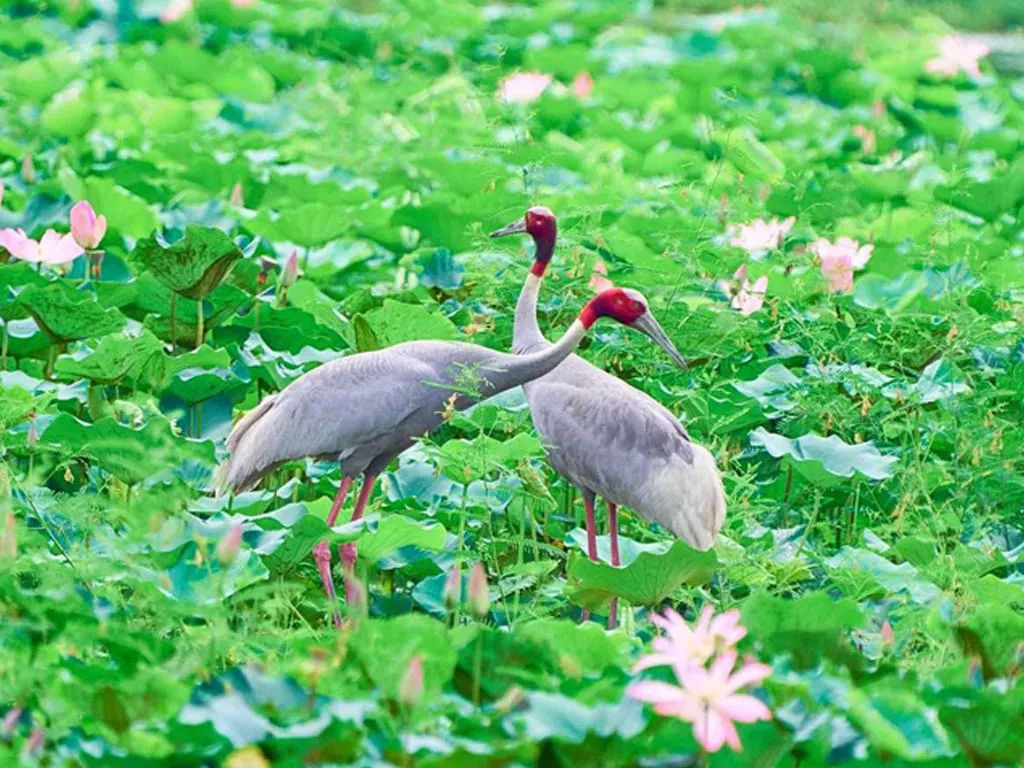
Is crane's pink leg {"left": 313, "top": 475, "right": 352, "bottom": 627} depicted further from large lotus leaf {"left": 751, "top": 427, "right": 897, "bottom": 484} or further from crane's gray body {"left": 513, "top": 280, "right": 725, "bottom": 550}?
large lotus leaf {"left": 751, "top": 427, "right": 897, "bottom": 484}

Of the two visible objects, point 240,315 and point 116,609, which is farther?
point 240,315

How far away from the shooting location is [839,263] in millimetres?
5633

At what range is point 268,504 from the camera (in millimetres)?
4602

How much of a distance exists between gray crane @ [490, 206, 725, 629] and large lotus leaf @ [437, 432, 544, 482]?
0.32 meters

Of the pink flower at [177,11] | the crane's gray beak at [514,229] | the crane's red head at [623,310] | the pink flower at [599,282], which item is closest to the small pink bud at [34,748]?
the crane's red head at [623,310]

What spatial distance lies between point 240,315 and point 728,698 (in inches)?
118

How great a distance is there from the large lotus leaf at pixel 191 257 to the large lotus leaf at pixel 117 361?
289mm

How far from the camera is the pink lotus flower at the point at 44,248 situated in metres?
5.29

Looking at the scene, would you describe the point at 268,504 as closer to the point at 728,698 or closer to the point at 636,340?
the point at 636,340

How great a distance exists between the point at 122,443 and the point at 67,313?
978 mm

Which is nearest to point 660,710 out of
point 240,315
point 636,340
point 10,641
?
point 10,641

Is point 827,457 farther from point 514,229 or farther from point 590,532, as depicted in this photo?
point 514,229

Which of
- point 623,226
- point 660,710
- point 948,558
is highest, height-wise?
point 660,710

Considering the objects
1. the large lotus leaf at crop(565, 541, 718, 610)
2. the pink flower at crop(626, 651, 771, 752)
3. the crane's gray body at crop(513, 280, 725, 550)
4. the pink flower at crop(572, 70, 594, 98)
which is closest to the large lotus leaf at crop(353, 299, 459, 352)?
the crane's gray body at crop(513, 280, 725, 550)
